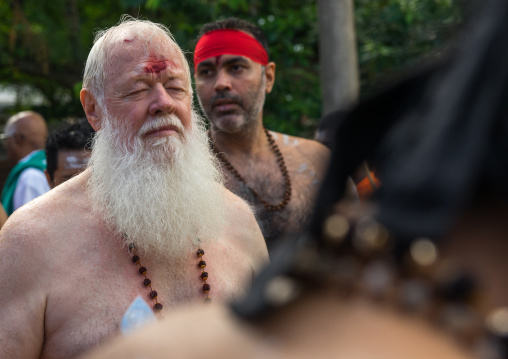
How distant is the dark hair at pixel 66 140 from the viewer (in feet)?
16.3

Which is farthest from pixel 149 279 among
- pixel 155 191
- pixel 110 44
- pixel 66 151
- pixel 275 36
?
pixel 275 36

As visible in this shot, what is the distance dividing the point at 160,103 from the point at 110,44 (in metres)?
0.39

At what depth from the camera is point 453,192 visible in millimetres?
631

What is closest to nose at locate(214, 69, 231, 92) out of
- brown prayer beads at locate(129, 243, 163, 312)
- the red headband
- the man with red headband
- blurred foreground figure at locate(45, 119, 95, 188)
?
the man with red headband

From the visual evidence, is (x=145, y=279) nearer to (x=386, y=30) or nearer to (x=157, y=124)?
(x=157, y=124)

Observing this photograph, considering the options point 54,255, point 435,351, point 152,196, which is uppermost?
point 152,196

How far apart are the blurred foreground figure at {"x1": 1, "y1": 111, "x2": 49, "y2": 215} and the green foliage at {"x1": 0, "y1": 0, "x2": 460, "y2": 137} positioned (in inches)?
50.7

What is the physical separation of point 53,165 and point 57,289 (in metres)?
2.83

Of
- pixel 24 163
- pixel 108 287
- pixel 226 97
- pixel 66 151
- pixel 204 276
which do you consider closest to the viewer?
pixel 108 287

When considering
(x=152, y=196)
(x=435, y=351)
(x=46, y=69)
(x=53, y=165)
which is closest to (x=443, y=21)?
(x=435, y=351)

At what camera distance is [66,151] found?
495cm

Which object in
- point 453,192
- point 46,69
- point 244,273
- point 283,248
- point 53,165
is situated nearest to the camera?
point 453,192

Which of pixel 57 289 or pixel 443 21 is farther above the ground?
pixel 57 289

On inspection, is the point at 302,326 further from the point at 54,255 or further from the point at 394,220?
the point at 54,255
